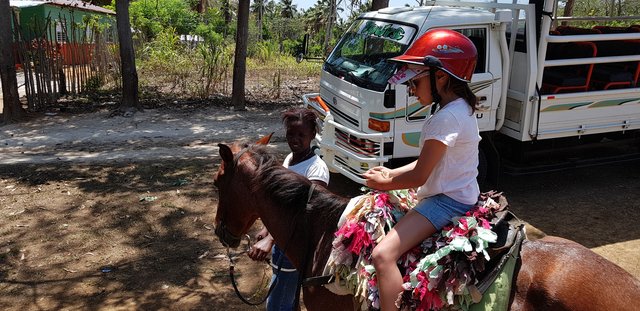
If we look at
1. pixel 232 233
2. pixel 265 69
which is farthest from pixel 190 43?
pixel 232 233

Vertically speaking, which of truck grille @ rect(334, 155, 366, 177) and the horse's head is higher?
the horse's head

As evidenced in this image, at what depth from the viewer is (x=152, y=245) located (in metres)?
5.52

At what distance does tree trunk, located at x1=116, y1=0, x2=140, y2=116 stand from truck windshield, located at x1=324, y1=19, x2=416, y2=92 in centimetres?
616

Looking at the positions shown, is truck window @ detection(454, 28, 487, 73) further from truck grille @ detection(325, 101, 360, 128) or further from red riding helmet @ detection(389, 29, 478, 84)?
red riding helmet @ detection(389, 29, 478, 84)

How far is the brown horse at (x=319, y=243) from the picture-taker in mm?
2238

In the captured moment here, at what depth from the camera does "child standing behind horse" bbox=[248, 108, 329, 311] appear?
130 inches

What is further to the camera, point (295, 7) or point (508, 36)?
point (295, 7)

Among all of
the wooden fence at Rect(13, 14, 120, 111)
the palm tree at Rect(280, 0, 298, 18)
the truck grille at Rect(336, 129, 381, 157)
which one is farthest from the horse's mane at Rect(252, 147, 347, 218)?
the palm tree at Rect(280, 0, 298, 18)

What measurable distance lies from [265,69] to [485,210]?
17.4 metres

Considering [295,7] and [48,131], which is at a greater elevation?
[295,7]

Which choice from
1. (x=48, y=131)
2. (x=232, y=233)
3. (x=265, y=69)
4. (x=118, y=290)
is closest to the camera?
(x=232, y=233)

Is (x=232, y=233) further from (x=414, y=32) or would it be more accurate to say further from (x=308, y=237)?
(x=414, y=32)

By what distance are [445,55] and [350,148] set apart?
14.3ft

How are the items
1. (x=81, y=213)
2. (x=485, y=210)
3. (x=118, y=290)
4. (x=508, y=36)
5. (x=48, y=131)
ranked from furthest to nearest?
(x=48, y=131) → (x=508, y=36) → (x=81, y=213) → (x=118, y=290) → (x=485, y=210)
